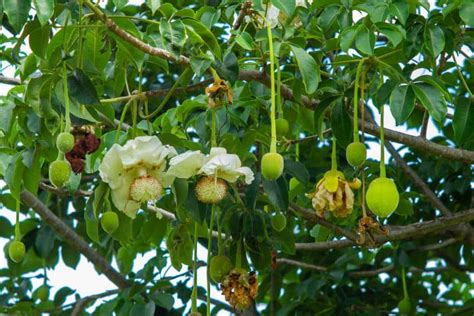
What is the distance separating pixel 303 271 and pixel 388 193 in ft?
5.44

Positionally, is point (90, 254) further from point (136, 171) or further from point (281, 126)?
point (136, 171)

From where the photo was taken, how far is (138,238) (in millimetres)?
3068

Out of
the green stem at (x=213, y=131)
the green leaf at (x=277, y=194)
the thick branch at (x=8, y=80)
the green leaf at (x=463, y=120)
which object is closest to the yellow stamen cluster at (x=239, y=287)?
the green leaf at (x=277, y=194)

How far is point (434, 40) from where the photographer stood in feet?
6.59

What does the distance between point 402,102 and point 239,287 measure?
0.44 m

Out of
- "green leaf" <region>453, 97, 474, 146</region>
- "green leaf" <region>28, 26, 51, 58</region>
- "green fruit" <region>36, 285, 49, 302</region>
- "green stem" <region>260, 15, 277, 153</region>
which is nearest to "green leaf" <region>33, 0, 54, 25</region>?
"green leaf" <region>28, 26, 51, 58</region>

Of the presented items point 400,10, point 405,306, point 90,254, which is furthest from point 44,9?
point 405,306

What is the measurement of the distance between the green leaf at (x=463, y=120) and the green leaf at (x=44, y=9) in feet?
2.65

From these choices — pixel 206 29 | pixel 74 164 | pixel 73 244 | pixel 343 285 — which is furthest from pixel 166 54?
pixel 343 285

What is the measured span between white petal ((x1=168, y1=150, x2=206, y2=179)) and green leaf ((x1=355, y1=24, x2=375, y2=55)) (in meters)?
0.34

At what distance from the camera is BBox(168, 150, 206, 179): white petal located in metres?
1.82

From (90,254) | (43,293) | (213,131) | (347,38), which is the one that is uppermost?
(43,293)

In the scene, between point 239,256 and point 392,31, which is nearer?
point 392,31

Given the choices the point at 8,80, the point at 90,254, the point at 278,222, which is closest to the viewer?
the point at 278,222
